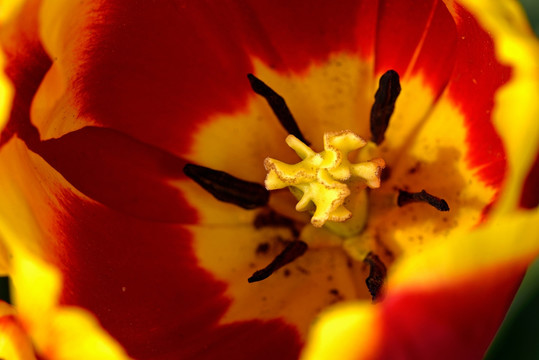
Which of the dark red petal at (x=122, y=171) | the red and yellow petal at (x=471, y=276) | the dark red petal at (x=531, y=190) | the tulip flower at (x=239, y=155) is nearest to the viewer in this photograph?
the red and yellow petal at (x=471, y=276)

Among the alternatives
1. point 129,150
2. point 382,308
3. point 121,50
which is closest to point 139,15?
point 121,50

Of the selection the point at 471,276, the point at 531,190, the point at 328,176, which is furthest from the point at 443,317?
the point at 328,176

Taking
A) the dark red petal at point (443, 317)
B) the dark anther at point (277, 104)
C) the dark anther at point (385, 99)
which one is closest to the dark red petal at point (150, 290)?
the dark anther at point (277, 104)

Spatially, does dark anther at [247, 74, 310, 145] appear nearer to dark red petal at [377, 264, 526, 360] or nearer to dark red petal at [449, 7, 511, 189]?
dark red petal at [449, 7, 511, 189]

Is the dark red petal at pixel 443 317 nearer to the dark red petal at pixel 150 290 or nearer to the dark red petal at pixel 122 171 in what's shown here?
the dark red petal at pixel 150 290

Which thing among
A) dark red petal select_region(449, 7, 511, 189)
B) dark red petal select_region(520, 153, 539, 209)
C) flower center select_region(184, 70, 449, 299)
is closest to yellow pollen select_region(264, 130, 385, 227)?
flower center select_region(184, 70, 449, 299)

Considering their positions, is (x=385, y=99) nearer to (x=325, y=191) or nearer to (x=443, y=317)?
(x=325, y=191)
